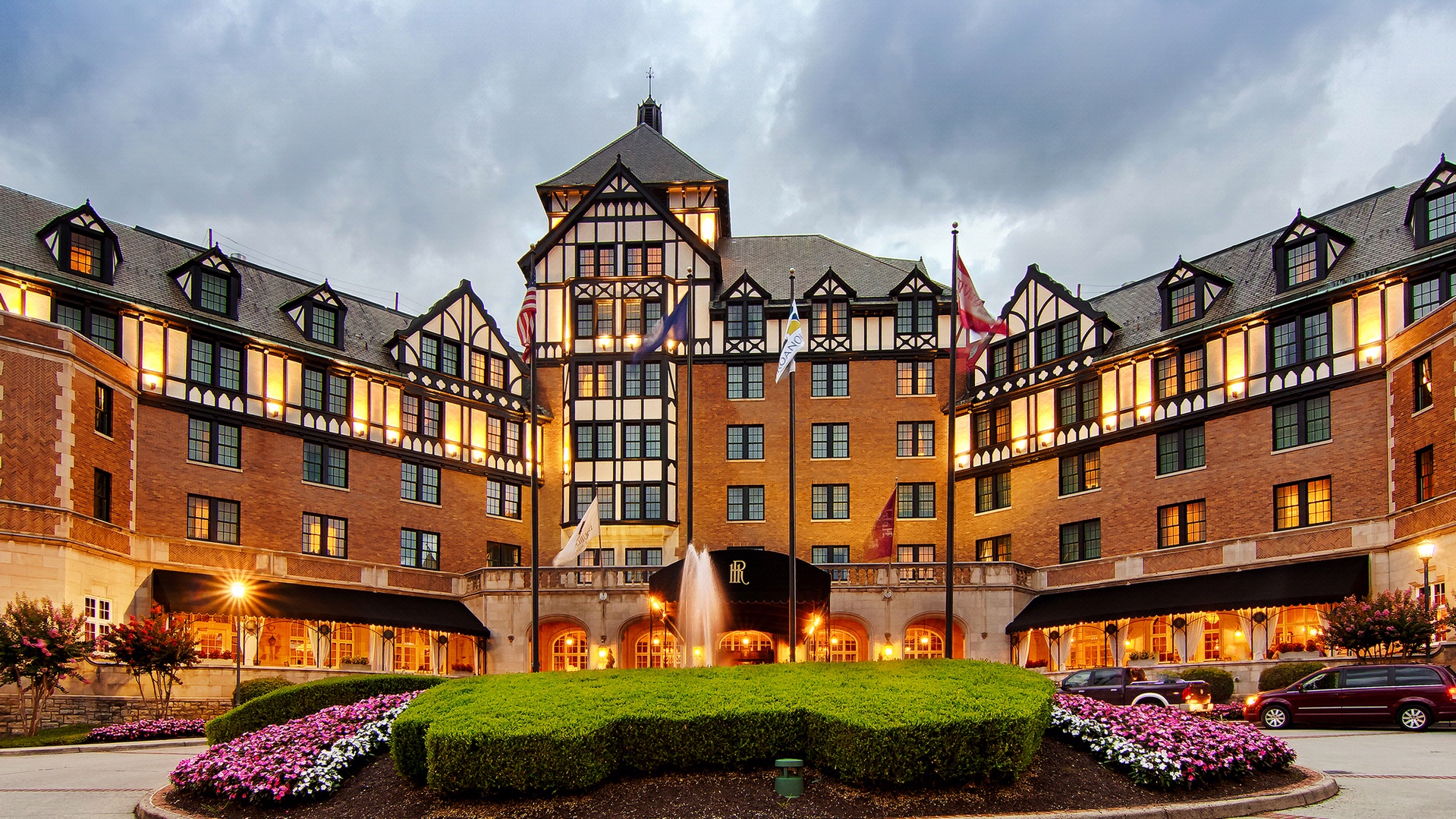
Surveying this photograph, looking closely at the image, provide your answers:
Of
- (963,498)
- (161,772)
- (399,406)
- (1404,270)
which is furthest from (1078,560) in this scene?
(161,772)

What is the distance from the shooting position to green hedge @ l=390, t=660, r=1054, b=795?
1584cm

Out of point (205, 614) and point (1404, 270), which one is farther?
point (205, 614)

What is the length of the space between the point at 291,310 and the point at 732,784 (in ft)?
122

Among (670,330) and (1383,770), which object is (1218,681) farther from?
(670,330)

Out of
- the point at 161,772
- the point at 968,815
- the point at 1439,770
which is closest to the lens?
the point at 968,815

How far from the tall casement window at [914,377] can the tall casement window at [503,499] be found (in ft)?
42.1

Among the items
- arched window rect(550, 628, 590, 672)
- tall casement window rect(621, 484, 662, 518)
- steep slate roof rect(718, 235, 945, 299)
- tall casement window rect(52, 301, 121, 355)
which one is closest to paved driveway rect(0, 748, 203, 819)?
tall casement window rect(52, 301, 121, 355)

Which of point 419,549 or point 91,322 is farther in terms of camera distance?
point 419,549

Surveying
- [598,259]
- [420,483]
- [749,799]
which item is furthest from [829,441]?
[749,799]

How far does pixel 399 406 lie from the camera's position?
51250mm

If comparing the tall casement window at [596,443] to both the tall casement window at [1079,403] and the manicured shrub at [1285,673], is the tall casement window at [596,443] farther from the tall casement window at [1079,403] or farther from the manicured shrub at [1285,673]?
the manicured shrub at [1285,673]

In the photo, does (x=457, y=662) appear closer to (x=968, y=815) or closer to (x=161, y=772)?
(x=161, y=772)

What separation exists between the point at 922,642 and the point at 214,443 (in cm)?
2633

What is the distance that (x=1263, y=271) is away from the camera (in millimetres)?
45312
